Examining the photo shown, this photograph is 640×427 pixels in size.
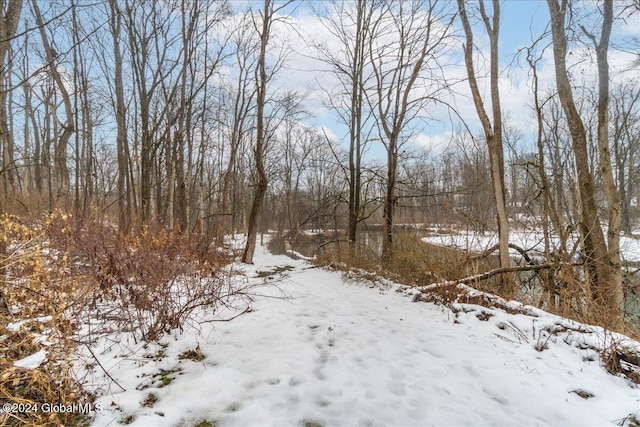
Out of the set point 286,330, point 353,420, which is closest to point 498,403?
point 353,420

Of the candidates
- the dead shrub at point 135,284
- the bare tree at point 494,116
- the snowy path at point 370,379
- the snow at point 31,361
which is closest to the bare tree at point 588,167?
the bare tree at point 494,116

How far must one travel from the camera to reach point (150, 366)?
2.66 m

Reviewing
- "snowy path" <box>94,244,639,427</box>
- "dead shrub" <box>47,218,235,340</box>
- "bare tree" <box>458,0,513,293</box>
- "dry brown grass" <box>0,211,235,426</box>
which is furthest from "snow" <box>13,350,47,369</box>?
"bare tree" <box>458,0,513,293</box>

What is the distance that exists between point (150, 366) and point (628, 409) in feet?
12.0

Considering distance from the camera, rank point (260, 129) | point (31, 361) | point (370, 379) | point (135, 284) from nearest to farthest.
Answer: point (31, 361), point (370, 379), point (135, 284), point (260, 129)

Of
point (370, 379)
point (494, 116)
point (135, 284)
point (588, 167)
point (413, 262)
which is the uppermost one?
point (494, 116)

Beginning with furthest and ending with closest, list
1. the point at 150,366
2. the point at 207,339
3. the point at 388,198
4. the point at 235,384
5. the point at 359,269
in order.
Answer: the point at 388,198
the point at 359,269
the point at 207,339
the point at 150,366
the point at 235,384

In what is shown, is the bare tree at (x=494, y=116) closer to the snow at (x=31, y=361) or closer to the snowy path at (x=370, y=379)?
the snowy path at (x=370, y=379)

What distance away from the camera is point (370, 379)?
8.13ft

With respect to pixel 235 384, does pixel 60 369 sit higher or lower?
higher

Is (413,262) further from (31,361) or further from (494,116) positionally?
(31,361)

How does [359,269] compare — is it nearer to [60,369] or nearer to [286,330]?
[286,330]

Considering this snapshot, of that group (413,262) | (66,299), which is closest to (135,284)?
(66,299)

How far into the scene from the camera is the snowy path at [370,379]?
2045 millimetres
